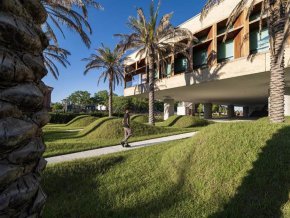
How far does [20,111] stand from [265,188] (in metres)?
6.34

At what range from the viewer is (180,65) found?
104 ft

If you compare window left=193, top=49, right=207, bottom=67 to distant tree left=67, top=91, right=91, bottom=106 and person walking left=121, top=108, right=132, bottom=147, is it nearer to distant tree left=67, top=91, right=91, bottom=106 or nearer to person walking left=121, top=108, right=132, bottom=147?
person walking left=121, top=108, right=132, bottom=147

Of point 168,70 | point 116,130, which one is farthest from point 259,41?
point 168,70

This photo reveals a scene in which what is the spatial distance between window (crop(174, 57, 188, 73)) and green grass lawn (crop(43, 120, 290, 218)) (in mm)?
21222

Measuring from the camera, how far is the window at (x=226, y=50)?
78.6 ft

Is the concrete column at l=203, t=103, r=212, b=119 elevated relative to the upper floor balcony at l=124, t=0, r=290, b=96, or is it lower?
lower

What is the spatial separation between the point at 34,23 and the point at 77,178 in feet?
24.3

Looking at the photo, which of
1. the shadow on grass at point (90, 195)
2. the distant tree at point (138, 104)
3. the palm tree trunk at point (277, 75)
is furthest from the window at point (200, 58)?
the distant tree at point (138, 104)

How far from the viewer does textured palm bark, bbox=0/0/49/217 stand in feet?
4.69

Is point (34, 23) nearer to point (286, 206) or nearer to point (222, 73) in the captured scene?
point (286, 206)

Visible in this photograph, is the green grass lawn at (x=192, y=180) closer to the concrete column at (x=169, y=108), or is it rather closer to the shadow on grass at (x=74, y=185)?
the shadow on grass at (x=74, y=185)

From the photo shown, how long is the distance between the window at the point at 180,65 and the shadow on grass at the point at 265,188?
76.6 feet

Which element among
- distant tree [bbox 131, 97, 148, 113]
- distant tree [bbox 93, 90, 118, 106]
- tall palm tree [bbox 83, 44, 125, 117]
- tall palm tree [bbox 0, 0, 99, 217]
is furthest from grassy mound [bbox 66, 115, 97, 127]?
distant tree [bbox 93, 90, 118, 106]

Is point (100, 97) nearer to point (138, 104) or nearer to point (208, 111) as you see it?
point (138, 104)
